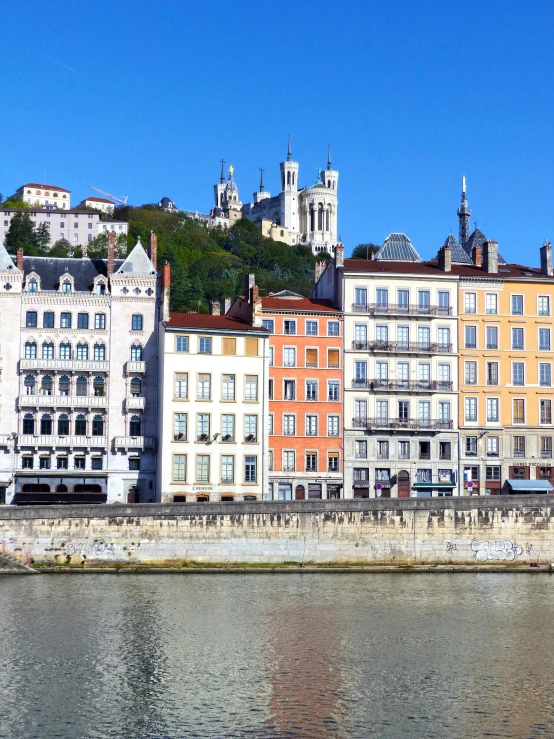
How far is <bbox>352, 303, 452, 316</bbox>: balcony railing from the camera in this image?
72.8 metres

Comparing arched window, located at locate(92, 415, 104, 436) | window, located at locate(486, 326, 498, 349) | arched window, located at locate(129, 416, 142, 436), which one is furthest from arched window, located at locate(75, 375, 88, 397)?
window, located at locate(486, 326, 498, 349)

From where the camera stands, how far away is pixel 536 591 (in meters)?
50.8

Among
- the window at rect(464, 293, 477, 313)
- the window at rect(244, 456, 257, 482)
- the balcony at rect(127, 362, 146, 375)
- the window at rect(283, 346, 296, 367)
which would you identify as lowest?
the window at rect(244, 456, 257, 482)

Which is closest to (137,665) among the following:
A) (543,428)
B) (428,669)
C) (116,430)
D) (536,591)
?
(428,669)

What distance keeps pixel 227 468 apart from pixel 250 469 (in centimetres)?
146

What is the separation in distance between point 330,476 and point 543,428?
15.0 meters

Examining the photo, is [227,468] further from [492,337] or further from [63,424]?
[492,337]

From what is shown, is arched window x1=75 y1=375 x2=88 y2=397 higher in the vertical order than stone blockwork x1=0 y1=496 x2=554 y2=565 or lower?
higher

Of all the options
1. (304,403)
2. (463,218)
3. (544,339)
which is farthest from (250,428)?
(463,218)

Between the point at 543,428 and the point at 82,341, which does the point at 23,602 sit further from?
the point at 543,428

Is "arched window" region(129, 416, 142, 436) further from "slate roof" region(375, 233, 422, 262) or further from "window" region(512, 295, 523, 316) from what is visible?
"window" region(512, 295, 523, 316)

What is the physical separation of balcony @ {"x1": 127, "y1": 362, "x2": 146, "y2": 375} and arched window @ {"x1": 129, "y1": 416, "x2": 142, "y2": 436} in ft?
9.28

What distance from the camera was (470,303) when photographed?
2923 inches

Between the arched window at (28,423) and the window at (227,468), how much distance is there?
11.9m
